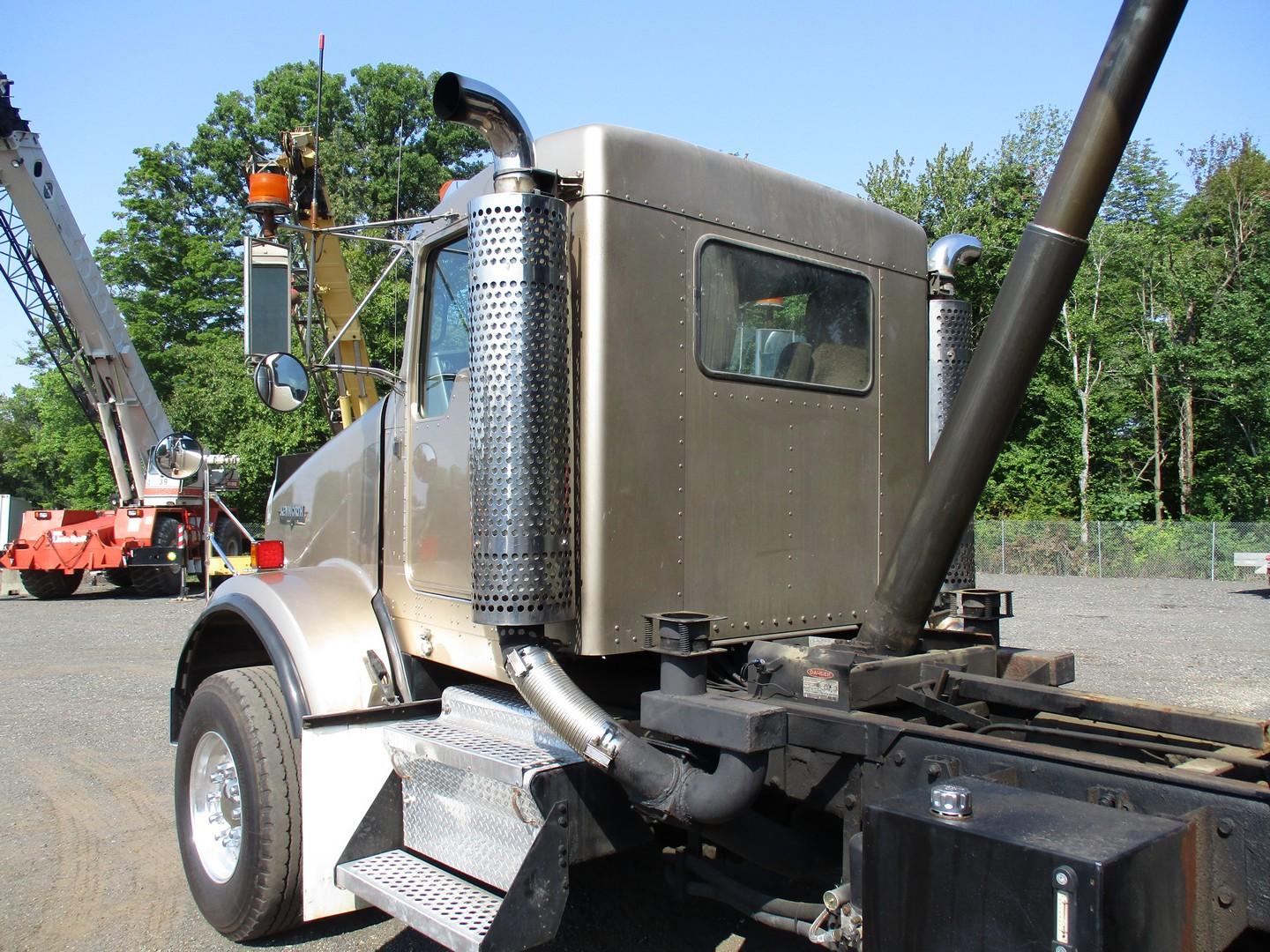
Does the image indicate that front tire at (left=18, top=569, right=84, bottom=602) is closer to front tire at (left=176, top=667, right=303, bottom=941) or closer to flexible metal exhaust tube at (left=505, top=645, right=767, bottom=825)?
front tire at (left=176, top=667, right=303, bottom=941)

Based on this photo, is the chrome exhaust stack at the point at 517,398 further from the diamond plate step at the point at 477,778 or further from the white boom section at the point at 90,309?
the white boom section at the point at 90,309

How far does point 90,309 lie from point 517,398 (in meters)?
18.0

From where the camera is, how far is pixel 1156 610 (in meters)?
16.3

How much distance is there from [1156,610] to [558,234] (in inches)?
627

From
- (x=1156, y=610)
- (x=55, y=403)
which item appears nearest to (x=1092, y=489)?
(x=1156, y=610)

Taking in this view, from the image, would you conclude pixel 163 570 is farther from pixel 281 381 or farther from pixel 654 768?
pixel 654 768

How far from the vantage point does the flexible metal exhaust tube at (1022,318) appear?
2486 millimetres

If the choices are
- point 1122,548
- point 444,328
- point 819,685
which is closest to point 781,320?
point 444,328

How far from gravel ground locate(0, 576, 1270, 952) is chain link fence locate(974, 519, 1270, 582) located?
8.08m

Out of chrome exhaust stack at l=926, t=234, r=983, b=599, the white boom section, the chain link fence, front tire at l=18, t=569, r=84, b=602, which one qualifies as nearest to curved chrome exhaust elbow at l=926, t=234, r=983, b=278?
chrome exhaust stack at l=926, t=234, r=983, b=599

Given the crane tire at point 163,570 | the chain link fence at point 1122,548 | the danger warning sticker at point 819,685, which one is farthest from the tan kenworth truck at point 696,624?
the chain link fence at point 1122,548

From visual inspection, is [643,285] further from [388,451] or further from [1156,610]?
[1156,610]

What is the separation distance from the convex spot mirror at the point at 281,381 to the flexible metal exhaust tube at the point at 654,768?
6.41ft

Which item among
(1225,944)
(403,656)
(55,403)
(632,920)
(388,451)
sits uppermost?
(55,403)
